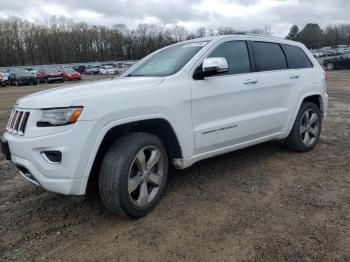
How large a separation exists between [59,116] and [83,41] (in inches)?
4019

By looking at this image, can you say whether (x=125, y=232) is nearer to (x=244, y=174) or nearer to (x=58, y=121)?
(x=58, y=121)

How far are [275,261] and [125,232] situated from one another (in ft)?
4.41

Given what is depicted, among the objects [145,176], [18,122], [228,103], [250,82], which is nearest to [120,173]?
[145,176]

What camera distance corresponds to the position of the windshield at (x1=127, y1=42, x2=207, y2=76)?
409cm

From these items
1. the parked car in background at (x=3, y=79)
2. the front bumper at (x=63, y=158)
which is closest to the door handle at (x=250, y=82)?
the front bumper at (x=63, y=158)

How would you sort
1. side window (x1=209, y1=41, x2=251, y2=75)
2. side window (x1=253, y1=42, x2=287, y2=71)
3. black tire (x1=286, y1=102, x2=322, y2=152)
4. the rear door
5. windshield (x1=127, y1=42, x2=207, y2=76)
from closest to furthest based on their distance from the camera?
1. the rear door
2. windshield (x1=127, y1=42, x2=207, y2=76)
3. side window (x1=209, y1=41, x2=251, y2=75)
4. side window (x1=253, y1=42, x2=287, y2=71)
5. black tire (x1=286, y1=102, x2=322, y2=152)

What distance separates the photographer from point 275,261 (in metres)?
2.81

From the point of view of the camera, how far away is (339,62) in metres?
30.0

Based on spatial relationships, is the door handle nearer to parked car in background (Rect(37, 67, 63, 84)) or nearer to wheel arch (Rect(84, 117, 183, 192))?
wheel arch (Rect(84, 117, 183, 192))

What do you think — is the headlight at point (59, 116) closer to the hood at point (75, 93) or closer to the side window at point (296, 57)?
the hood at point (75, 93)

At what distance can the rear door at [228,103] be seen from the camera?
12.9 ft

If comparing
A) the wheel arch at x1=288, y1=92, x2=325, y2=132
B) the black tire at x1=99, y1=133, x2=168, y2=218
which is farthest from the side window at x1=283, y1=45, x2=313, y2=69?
the black tire at x1=99, y1=133, x2=168, y2=218

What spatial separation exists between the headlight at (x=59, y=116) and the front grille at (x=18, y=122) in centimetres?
23

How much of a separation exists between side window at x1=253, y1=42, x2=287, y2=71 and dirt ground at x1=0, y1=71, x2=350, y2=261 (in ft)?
4.47
